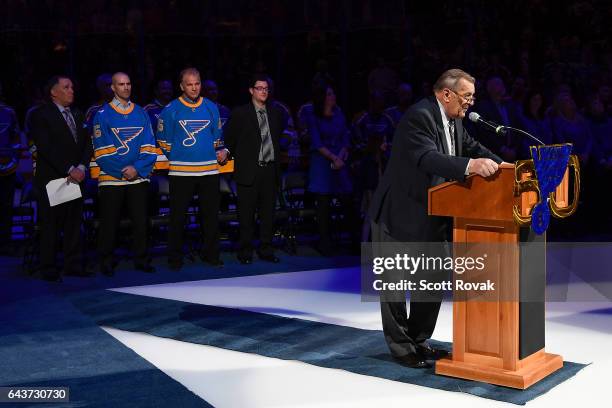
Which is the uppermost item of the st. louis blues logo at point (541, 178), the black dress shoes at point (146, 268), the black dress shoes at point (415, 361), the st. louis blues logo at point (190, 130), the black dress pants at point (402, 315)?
the st. louis blues logo at point (190, 130)

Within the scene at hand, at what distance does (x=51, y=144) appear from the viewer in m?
7.95

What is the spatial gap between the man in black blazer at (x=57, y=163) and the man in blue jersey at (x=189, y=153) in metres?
0.80

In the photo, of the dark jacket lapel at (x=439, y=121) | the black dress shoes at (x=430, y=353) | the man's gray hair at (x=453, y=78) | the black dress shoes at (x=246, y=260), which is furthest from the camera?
the black dress shoes at (x=246, y=260)

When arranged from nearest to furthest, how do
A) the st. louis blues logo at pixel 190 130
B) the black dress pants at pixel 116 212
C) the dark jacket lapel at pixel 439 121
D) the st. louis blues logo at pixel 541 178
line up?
1. the st. louis blues logo at pixel 541 178
2. the dark jacket lapel at pixel 439 121
3. the black dress pants at pixel 116 212
4. the st. louis blues logo at pixel 190 130

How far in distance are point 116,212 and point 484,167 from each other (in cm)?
464

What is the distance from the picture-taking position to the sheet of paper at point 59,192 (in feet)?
25.9

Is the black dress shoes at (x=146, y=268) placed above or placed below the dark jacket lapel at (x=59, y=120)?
below

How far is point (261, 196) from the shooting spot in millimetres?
8789

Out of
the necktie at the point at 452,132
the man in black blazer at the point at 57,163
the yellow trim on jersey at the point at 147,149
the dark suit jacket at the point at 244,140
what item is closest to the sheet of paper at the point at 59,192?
the man in black blazer at the point at 57,163

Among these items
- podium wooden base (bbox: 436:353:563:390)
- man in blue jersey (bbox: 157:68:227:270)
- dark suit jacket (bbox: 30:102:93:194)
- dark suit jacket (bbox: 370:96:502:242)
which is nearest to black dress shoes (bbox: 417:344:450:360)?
podium wooden base (bbox: 436:353:563:390)

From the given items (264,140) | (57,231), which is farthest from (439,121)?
(57,231)

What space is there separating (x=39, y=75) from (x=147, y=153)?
5.35m

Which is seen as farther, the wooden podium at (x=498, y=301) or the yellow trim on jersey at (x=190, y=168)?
the yellow trim on jersey at (x=190, y=168)

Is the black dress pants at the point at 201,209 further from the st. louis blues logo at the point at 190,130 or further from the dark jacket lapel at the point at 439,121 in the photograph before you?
the dark jacket lapel at the point at 439,121
